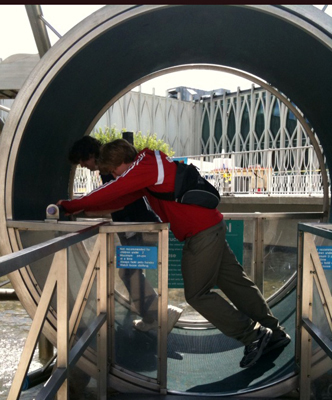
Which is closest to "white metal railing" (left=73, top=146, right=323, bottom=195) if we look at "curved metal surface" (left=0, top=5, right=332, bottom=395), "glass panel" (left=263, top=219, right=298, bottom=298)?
"glass panel" (left=263, top=219, right=298, bottom=298)

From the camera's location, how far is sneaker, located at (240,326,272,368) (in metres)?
4.07

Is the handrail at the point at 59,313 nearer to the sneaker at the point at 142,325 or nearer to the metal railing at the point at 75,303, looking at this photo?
the metal railing at the point at 75,303

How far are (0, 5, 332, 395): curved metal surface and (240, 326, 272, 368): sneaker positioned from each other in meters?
0.44

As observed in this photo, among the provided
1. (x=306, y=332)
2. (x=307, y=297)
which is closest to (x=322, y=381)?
(x=306, y=332)

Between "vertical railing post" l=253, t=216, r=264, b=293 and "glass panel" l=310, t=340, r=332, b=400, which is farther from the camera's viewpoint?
"vertical railing post" l=253, t=216, r=264, b=293

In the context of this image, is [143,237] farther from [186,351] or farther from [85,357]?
[186,351]

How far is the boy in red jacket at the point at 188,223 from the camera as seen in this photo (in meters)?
3.54

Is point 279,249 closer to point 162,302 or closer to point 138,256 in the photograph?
point 162,302

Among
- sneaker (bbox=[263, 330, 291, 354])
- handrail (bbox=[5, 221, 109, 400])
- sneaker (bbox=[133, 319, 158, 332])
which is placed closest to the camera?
handrail (bbox=[5, 221, 109, 400])

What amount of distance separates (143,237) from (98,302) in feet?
1.88

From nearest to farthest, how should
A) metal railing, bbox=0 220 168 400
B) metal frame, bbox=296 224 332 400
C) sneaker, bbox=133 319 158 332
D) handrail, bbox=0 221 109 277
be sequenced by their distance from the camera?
handrail, bbox=0 221 109 277, metal railing, bbox=0 220 168 400, metal frame, bbox=296 224 332 400, sneaker, bbox=133 319 158 332

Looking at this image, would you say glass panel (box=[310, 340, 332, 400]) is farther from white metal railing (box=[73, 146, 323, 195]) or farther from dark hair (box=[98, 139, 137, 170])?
white metal railing (box=[73, 146, 323, 195])

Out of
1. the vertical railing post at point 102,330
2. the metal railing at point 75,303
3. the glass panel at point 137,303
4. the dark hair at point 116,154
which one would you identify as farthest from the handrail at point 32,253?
the dark hair at point 116,154

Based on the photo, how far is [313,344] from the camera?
3.61 meters
